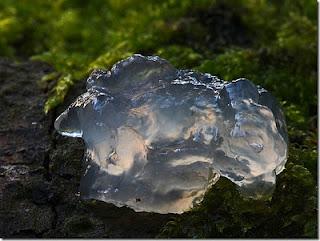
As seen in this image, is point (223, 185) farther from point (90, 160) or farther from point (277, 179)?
point (90, 160)

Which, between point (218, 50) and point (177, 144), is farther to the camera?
point (218, 50)

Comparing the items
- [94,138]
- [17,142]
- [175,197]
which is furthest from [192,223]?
[17,142]

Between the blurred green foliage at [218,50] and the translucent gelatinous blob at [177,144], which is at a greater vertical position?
the translucent gelatinous blob at [177,144]

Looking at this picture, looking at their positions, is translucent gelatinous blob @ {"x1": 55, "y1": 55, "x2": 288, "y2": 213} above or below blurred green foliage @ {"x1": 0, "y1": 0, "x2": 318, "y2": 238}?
above

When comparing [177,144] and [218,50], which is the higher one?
[177,144]
